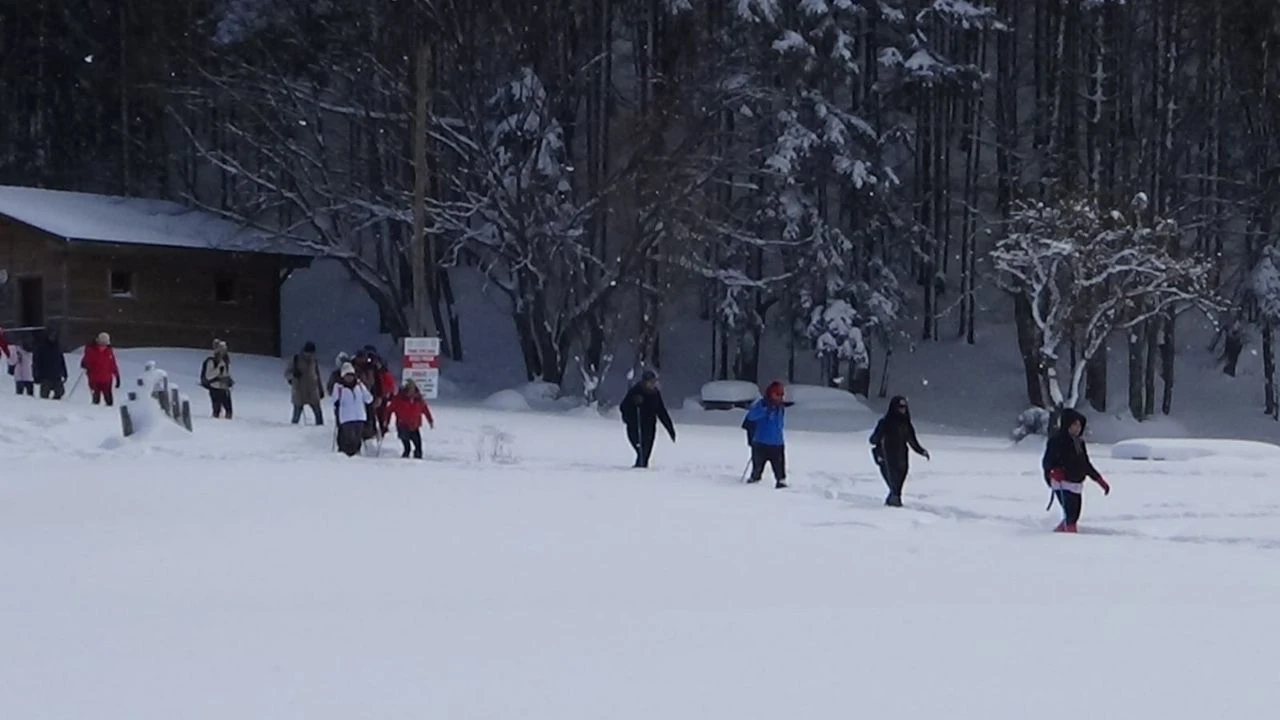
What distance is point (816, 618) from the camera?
11.4 m

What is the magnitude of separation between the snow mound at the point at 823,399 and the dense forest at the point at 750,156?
4.88ft

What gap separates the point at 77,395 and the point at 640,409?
1399 cm

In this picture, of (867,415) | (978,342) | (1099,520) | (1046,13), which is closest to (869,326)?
(867,415)

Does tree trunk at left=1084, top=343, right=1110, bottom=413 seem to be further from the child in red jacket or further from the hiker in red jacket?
the hiker in red jacket

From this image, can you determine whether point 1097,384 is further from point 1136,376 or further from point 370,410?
point 370,410

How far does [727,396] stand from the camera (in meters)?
41.9

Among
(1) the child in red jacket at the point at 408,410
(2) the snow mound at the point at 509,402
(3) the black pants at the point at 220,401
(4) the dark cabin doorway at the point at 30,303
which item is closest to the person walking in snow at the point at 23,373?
(3) the black pants at the point at 220,401

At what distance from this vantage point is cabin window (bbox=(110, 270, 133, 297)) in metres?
42.1

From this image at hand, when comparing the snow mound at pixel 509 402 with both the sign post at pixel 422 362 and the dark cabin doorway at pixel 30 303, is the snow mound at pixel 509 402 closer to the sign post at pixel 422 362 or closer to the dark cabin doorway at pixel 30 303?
the sign post at pixel 422 362

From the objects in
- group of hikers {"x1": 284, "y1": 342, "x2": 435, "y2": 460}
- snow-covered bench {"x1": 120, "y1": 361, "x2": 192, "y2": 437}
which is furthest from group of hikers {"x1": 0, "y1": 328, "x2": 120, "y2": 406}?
group of hikers {"x1": 284, "y1": 342, "x2": 435, "y2": 460}

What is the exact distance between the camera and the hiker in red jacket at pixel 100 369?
93.0ft

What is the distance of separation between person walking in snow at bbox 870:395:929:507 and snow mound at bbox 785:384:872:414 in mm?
21538

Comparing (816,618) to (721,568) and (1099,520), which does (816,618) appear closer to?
(721,568)

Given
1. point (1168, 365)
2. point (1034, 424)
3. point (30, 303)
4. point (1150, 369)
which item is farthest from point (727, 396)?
point (30, 303)
